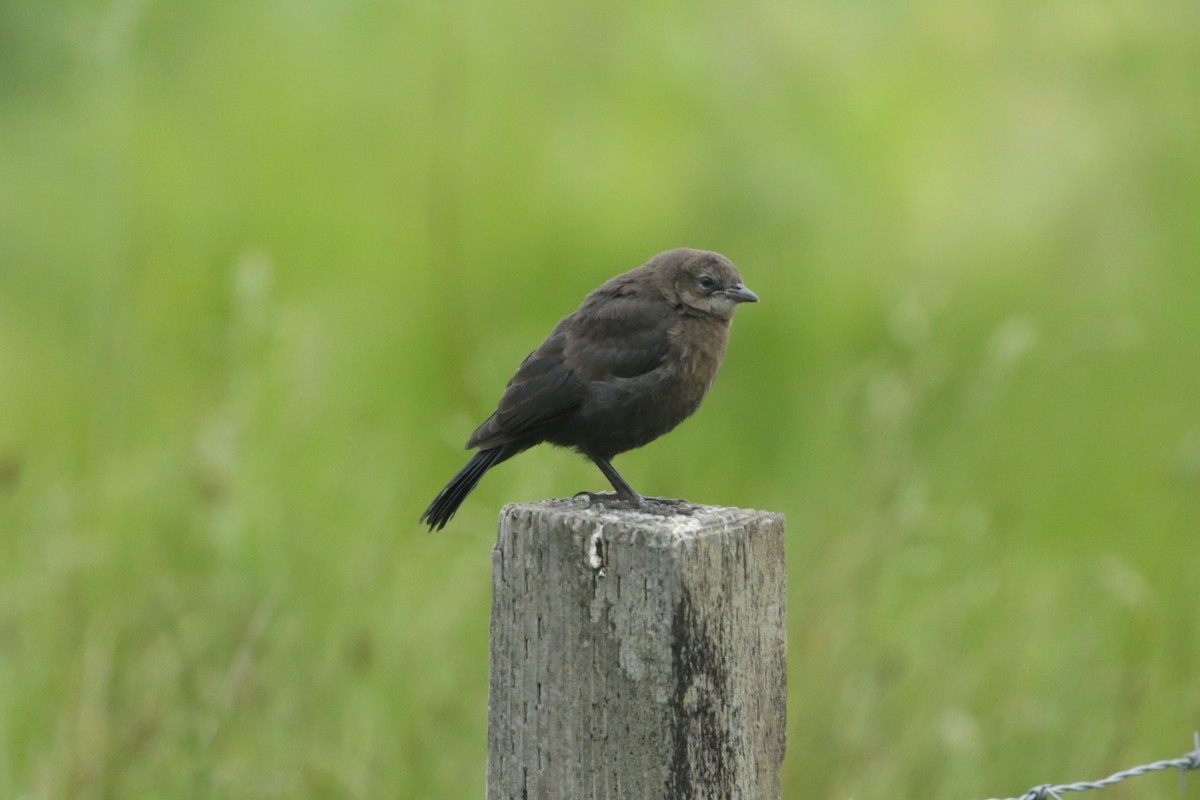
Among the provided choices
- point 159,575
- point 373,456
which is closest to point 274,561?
point 159,575

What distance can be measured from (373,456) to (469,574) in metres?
0.68

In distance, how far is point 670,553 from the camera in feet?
6.09

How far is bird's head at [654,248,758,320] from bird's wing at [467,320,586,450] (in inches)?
12.4

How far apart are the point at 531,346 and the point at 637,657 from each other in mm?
3136

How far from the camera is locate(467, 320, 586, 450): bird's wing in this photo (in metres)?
2.98

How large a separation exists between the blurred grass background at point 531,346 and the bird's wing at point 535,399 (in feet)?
2.60

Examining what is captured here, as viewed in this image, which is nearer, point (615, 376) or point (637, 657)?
point (637, 657)

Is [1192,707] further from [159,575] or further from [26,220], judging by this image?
[26,220]

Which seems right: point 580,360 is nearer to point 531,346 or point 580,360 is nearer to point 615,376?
point 615,376

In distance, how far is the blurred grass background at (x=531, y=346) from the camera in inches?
146

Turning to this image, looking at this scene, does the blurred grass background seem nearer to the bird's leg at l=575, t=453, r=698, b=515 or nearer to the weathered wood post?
the bird's leg at l=575, t=453, r=698, b=515

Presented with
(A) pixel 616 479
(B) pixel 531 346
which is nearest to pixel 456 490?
(A) pixel 616 479

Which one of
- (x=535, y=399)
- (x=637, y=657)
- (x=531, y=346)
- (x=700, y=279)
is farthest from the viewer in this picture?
(x=531, y=346)

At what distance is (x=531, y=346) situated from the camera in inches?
195
